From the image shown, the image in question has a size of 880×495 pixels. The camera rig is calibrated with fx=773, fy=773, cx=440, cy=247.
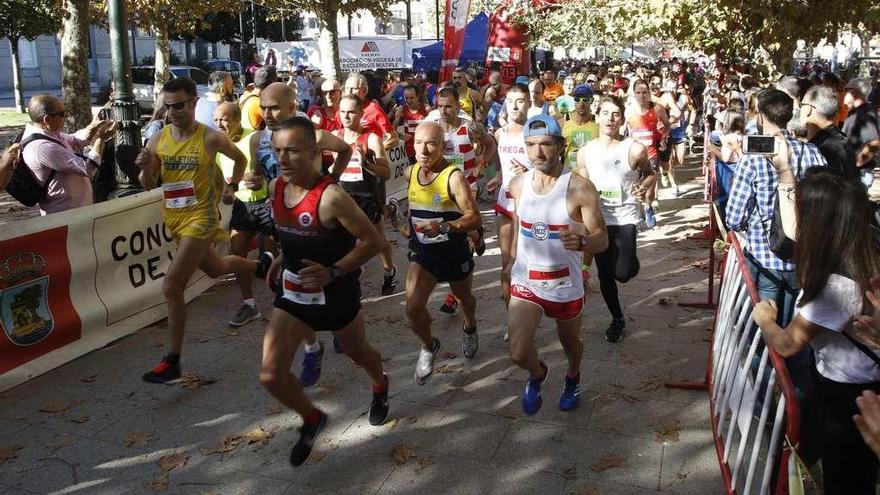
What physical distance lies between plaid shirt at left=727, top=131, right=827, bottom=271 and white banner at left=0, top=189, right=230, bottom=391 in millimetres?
4685

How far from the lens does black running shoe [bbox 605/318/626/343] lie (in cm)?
596

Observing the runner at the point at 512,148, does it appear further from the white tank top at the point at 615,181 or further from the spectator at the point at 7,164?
the spectator at the point at 7,164

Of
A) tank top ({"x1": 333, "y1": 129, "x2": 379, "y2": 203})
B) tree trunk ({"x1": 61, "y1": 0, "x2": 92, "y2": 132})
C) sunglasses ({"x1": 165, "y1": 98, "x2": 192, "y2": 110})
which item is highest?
tree trunk ({"x1": 61, "y1": 0, "x2": 92, "y2": 132})

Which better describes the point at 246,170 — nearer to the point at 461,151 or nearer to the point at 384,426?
the point at 461,151

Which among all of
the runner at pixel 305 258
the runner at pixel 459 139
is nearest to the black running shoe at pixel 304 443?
the runner at pixel 305 258

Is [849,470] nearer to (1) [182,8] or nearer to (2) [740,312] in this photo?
(2) [740,312]

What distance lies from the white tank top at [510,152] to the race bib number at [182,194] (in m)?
2.63

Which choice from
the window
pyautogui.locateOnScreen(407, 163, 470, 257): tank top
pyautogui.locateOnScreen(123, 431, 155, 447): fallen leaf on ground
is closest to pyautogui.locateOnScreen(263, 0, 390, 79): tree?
pyautogui.locateOnScreen(407, 163, 470, 257): tank top

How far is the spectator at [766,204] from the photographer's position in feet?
14.5

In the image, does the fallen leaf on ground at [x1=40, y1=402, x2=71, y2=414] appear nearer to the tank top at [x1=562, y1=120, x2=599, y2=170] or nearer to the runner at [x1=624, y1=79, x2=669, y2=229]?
the tank top at [x1=562, y1=120, x2=599, y2=170]

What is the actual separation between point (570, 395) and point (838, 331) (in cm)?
215

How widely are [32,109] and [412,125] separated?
6180 millimetres

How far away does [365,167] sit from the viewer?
6906 millimetres

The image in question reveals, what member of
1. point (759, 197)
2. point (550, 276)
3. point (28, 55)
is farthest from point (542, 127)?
point (28, 55)
